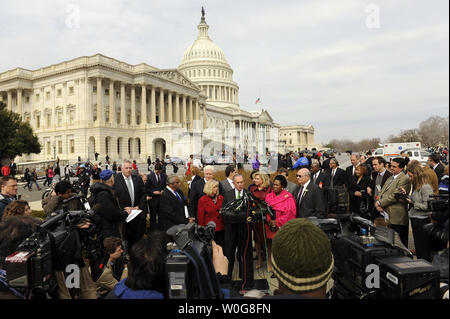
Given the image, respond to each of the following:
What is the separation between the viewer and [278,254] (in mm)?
1805

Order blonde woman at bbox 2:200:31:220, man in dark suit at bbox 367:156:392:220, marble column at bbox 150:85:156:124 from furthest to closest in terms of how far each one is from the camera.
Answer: marble column at bbox 150:85:156:124 < man in dark suit at bbox 367:156:392:220 < blonde woman at bbox 2:200:31:220

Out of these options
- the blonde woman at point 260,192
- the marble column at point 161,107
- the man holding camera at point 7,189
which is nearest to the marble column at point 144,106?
the marble column at point 161,107

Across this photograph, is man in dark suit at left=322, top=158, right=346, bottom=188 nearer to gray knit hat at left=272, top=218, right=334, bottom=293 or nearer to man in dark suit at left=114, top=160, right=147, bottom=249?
man in dark suit at left=114, top=160, right=147, bottom=249

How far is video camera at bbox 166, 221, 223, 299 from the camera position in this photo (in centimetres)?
186

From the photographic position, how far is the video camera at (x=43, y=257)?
2.52m

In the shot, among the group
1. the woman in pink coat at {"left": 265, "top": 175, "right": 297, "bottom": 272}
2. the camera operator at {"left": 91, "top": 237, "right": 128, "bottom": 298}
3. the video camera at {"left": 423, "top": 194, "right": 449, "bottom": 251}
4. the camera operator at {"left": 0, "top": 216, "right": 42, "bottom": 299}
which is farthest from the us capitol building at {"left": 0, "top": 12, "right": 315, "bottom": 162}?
the video camera at {"left": 423, "top": 194, "right": 449, "bottom": 251}

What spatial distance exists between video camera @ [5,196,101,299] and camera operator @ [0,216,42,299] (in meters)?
0.22

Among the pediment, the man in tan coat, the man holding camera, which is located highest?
the pediment

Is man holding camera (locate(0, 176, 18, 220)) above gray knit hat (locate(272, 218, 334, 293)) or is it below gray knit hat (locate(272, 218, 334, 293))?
above

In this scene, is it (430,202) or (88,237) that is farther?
(88,237)
